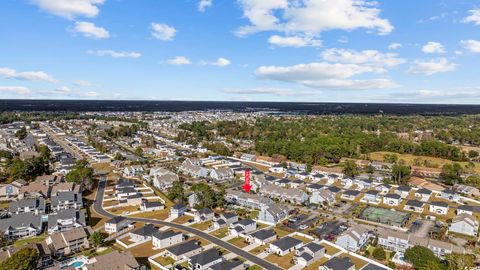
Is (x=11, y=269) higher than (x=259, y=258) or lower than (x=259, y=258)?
higher

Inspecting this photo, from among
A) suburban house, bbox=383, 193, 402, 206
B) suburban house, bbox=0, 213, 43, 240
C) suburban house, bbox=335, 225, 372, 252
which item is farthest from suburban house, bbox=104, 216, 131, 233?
suburban house, bbox=383, 193, 402, 206

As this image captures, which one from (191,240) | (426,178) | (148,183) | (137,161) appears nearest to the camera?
(191,240)

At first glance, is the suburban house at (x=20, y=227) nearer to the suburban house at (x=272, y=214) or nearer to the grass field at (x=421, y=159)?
the suburban house at (x=272, y=214)

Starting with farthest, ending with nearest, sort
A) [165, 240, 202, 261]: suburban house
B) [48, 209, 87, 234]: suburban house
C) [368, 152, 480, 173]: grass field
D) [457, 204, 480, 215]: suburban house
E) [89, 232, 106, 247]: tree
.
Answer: [368, 152, 480, 173]: grass field < [457, 204, 480, 215]: suburban house < [48, 209, 87, 234]: suburban house < [89, 232, 106, 247]: tree < [165, 240, 202, 261]: suburban house

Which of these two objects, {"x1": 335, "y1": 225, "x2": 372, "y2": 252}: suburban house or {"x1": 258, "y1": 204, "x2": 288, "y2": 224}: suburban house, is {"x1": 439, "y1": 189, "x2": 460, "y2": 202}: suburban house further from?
{"x1": 258, "y1": 204, "x2": 288, "y2": 224}: suburban house

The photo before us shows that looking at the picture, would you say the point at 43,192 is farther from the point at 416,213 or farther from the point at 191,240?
the point at 416,213

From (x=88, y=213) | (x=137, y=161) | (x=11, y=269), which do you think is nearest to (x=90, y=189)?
(x=88, y=213)

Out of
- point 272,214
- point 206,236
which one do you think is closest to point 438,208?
point 272,214
